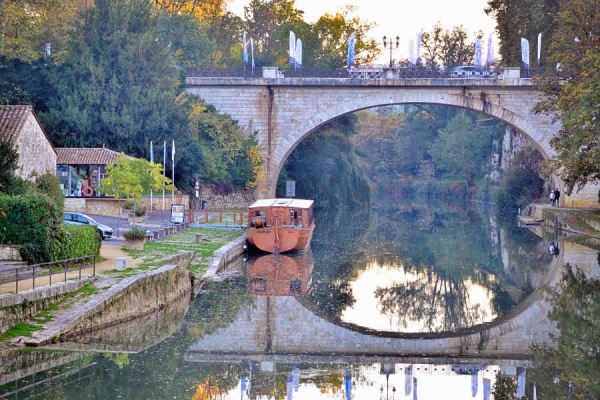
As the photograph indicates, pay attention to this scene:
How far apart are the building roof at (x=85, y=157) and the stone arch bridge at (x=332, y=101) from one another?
1241cm

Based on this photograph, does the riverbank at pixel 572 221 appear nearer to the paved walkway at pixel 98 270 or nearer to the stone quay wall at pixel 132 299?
the paved walkway at pixel 98 270

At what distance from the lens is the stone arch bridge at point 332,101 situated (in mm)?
48031

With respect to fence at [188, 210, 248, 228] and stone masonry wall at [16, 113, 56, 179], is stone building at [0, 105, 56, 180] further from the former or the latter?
fence at [188, 210, 248, 228]

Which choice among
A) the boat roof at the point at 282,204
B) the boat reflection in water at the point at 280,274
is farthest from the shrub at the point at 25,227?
the boat roof at the point at 282,204

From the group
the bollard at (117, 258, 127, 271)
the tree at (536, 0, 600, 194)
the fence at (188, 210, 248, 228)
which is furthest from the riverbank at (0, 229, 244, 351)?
the tree at (536, 0, 600, 194)

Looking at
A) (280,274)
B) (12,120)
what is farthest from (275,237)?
(12,120)

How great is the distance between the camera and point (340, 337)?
18.8 metres

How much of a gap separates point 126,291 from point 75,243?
3116 mm

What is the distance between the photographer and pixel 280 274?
92.9 ft

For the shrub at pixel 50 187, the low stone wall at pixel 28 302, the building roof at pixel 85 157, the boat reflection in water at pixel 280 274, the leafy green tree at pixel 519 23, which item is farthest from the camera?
the leafy green tree at pixel 519 23

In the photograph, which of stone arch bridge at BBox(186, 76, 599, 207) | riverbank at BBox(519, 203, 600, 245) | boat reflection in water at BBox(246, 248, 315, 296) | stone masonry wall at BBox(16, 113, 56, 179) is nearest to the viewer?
boat reflection in water at BBox(246, 248, 315, 296)

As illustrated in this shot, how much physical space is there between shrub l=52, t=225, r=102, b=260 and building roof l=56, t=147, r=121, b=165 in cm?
1504

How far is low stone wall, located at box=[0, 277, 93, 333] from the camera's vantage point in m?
15.4

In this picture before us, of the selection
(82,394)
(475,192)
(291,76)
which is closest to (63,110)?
(291,76)
